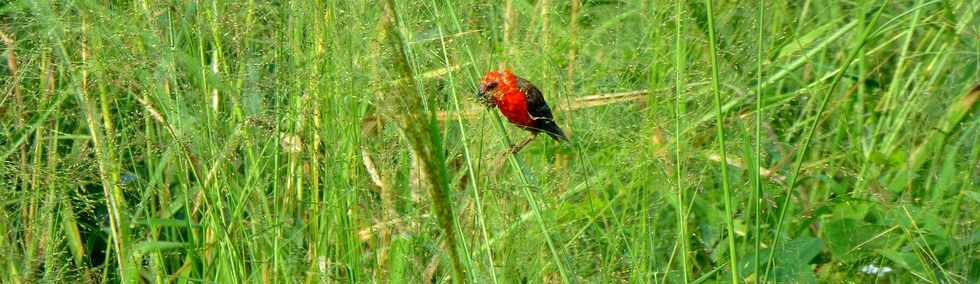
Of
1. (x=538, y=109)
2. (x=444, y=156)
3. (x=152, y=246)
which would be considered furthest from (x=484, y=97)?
(x=152, y=246)

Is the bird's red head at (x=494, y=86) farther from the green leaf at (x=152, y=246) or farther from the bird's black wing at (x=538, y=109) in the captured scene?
the green leaf at (x=152, y=246)

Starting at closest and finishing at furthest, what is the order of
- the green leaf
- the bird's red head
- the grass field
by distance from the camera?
A: the grass field
the bird's red head
the green leaf

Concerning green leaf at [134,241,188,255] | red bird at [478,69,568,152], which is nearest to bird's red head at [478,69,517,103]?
red bird at [478,69,568,152]

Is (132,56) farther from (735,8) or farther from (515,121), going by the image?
(735,8)

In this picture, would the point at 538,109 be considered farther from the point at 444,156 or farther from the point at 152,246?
the point at 152,246

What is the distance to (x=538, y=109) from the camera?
6.38 feet

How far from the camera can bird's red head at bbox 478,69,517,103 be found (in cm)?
182

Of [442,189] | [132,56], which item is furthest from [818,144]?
[442,189]

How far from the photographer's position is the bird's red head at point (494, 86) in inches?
71.5

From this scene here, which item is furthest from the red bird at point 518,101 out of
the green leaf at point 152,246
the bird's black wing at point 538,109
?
the green leaf at point 152,246

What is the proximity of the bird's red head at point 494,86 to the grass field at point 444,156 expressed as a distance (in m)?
0.05

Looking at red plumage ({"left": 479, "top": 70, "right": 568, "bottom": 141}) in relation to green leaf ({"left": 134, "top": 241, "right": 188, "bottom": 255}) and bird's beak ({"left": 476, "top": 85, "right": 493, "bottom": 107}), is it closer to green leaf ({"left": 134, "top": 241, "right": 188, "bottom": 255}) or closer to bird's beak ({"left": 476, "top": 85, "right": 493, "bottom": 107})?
bird's beak ({"left": 476, "top": 85, "right": 493, "bottom": 107})

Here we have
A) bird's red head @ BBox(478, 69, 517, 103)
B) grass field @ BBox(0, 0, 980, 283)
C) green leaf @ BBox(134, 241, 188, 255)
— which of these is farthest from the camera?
green leaf @ BBox(134, 241, 188, 255)

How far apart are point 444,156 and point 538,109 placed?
43cm
